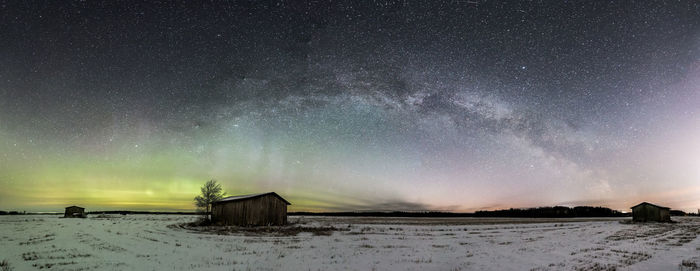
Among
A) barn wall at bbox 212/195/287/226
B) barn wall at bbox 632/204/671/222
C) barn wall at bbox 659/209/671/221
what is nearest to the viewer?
barn wall at bbox 212/195/287/226

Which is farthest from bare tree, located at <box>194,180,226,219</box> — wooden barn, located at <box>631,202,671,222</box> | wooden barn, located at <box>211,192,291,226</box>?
wooden barn, located at <box>631,202,671,222</box>

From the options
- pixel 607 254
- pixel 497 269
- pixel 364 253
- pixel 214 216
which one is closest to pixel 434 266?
pixel 497 269

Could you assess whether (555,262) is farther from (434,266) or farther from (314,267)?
(314,267)

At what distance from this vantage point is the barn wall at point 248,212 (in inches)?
1736

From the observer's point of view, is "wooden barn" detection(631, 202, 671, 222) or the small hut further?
the small hut

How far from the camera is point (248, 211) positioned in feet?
146

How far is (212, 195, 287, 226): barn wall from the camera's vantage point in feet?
145

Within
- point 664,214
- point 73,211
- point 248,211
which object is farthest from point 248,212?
point 664,214

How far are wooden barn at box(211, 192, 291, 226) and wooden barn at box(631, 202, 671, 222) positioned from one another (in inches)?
2734

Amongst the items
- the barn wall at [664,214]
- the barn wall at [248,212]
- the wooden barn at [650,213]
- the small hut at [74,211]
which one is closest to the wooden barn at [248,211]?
the barn wall at [248,212]

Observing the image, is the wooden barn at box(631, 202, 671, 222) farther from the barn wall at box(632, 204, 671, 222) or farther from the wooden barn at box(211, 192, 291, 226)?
the wooden barn at box(211, 192, 291, 226)

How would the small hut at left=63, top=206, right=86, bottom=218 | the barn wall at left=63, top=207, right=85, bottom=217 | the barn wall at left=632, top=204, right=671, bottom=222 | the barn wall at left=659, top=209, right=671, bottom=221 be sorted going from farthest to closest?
the small hut at left=63, top=206, right=86, bottom=218, the barn wall at left=63, top=207, right=85, bottom=217, the barn wall at left=659, top=209, right=671, bottom=221, the barn wall at left=632, top=204, right=671, bottom=222

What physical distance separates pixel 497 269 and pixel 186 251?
48.0 ft

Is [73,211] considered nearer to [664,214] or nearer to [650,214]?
[650,214]
